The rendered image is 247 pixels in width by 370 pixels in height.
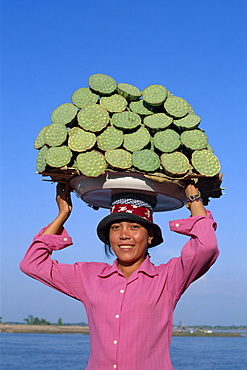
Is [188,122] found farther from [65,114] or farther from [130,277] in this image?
[130,277]

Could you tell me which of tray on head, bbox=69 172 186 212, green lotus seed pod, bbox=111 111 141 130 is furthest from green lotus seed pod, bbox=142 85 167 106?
tray on head, bbox=69 172 186 212

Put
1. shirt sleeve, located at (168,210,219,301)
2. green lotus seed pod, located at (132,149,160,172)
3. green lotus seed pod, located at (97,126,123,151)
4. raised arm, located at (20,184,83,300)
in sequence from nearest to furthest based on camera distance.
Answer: shirt sleeve, located at (168,210,219,301) < green lotus seed pod, located at (132,149,160,172) < green lotus seed pod, located at (97,126,123,151) < raised arm, located at (20,184,83,300)

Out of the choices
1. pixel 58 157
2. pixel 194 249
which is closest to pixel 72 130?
pixel 58 157

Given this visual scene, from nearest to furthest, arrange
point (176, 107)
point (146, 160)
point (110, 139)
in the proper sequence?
1. point (146, 160)
2. point (110, 139)
3. point (176, 107)

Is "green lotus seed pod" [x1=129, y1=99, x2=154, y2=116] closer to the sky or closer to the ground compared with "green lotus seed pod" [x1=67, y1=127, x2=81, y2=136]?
closer to the sky

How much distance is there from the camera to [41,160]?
10.9 feet

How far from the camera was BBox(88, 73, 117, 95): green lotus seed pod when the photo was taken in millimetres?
3420

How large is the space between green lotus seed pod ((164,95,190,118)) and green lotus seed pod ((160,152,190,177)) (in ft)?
0.95

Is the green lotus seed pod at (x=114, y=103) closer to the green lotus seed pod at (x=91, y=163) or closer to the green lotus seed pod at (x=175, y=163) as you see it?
the green lotus seed pod at (x=91, y=163)

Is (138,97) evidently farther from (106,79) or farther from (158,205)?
(158,205)

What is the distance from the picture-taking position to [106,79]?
3473 mm

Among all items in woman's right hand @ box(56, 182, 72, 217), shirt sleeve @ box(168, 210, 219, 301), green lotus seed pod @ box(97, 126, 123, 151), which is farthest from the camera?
woman's right hand @ box(56, 182, 72, 217)

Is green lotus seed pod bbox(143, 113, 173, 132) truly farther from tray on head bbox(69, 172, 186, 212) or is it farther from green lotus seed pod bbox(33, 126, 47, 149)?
green lotus seed pod bbox(33, 126, 47, 149)

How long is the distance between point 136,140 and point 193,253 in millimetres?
786
